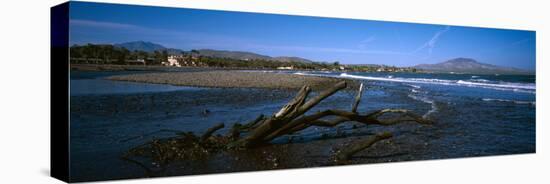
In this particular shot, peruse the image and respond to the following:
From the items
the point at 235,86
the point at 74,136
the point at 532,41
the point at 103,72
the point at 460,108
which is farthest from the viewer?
the point at 532,41

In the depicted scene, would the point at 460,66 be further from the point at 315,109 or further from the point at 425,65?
the point at 315,109

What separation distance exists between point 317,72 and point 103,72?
133 inches

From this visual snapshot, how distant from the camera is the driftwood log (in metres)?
8.75

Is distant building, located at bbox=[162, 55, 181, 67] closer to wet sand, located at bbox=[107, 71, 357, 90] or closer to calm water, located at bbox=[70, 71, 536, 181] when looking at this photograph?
wet sand, located at bbox=[107, 71, 357, 90]

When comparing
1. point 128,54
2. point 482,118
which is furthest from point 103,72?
point 482,118

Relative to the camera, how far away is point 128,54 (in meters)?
8.80

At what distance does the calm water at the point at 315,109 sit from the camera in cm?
822

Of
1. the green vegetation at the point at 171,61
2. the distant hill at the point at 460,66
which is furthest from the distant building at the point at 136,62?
the distant hill at the point at 460,66

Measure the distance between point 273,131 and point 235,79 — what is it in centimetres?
97

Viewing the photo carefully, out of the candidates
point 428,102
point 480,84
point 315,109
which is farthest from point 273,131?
point 480,84

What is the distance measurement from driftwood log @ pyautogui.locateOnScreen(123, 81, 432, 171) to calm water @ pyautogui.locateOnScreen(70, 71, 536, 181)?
0.11 meters

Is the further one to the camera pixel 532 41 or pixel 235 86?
pixel 532 41

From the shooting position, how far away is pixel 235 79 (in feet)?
32.0

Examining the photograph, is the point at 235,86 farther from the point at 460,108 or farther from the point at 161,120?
the point at 460,108
